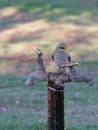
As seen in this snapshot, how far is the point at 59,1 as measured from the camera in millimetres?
25203

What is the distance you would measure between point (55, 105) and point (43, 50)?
11.5 m

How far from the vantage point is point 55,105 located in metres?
3.40

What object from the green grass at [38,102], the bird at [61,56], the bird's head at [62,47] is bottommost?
the green grass at [38,102]

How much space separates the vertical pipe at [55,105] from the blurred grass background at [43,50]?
1446mm

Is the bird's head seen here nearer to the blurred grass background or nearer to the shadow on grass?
the blurred grass background

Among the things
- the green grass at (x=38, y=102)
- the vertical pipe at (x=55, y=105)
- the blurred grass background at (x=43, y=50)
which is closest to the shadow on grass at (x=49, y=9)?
the blurred grass background at (x=43, y=50)

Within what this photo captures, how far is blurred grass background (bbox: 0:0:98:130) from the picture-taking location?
7.01m

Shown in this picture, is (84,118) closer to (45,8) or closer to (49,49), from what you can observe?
(49,49)

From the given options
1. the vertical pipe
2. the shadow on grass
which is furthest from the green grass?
the shadow on grass

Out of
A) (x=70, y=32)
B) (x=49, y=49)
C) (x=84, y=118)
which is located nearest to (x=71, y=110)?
(x=84, y=118)

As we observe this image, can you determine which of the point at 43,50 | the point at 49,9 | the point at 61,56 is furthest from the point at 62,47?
the point at 49,9

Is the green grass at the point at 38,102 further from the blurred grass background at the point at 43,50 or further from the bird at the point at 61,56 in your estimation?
the bird at the point at 61,56

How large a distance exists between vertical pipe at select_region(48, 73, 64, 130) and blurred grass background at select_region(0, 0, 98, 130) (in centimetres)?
145

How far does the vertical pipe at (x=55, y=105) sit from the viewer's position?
3371 mm
